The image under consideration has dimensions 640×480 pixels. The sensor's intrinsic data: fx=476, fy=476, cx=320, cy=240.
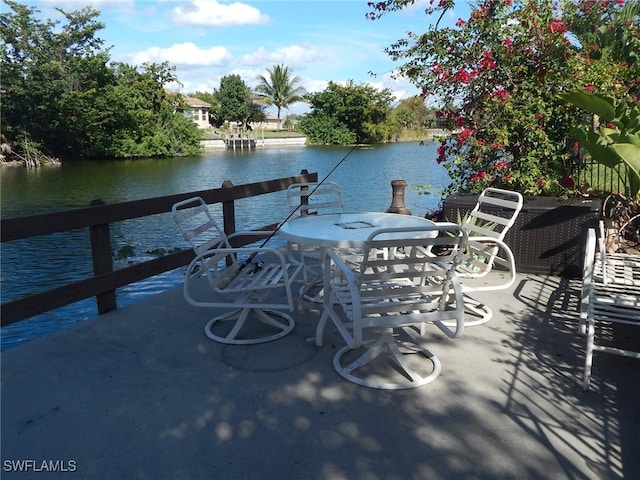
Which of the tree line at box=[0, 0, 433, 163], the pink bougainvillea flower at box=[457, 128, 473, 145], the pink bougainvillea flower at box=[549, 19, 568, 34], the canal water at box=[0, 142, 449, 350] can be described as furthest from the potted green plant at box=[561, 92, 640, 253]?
the tree line at box=[0, 0, 433, 163]

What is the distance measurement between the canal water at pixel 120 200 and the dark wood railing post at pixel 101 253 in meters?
1.42

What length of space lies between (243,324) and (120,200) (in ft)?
50.6

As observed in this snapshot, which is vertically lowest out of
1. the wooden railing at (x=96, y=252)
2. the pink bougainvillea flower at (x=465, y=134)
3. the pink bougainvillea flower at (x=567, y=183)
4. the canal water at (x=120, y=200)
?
the canal water at (x=120, y=200)

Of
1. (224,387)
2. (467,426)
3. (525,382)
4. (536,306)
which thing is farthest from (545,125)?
(224,387)

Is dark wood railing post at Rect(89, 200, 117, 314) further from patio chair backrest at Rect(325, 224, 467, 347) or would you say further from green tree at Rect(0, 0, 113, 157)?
green tree at Rect(0, 0, 113, 157)

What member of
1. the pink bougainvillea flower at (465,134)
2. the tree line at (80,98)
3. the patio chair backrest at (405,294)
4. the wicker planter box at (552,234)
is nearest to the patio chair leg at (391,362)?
the patio chair backrest at (405,294)

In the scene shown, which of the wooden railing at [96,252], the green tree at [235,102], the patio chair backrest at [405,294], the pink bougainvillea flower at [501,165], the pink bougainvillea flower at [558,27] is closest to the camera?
the patio chair backrest at [405,294]

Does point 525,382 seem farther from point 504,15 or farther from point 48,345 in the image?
point 504,15

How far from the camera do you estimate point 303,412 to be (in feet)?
7.34

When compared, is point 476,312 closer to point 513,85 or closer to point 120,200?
point 513,85

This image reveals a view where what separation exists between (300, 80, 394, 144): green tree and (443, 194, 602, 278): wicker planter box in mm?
42387

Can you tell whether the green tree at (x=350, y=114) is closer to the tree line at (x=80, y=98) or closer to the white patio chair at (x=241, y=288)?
the tree line at (x=80, y=98)

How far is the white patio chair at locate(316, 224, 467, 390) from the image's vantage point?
7.26 ft

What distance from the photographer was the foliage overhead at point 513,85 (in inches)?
185
